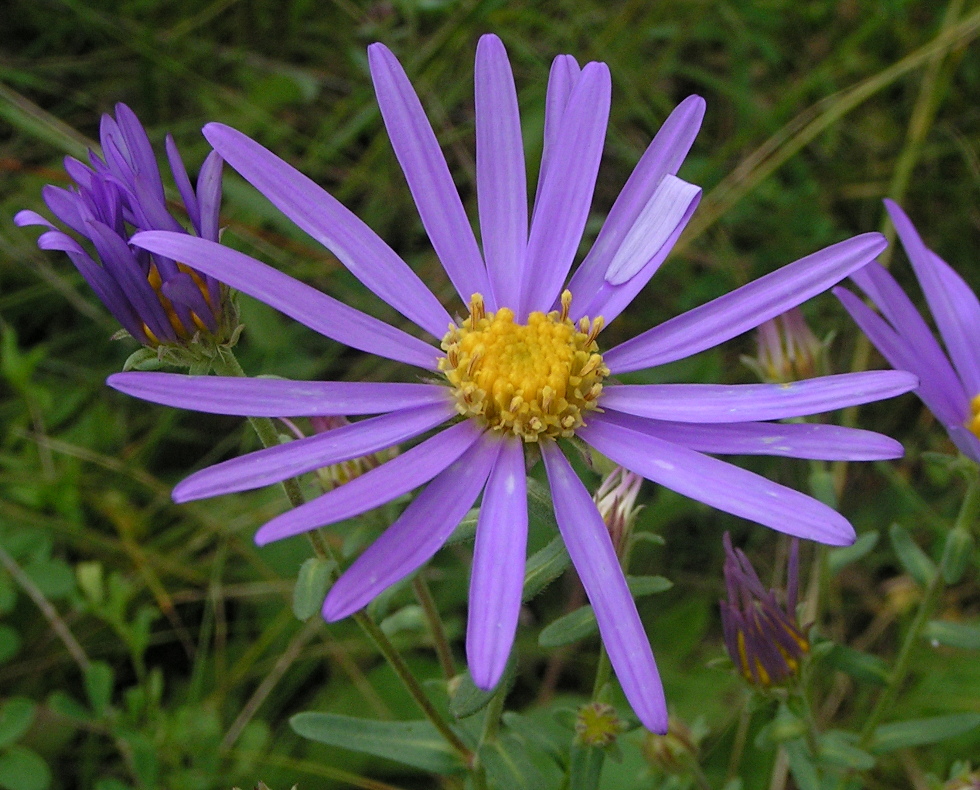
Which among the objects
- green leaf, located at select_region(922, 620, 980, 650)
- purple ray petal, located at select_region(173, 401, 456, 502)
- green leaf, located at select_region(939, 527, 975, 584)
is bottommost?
green leaf, located at select_region(922, 620, 980, 650)

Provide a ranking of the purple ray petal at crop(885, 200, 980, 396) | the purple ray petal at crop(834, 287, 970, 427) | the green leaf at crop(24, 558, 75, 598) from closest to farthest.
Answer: the purple ray petal at crop(834, 287, 970, 427), the purple ray petal at crop(885, 200, 980, 396), the green leaf at crop(24, 558, 75, 598)

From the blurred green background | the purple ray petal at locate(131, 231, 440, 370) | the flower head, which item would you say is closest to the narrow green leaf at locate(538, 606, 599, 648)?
the flower head

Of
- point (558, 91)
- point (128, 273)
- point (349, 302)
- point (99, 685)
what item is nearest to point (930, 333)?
point (558, 91)

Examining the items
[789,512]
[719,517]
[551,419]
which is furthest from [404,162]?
[719,517]

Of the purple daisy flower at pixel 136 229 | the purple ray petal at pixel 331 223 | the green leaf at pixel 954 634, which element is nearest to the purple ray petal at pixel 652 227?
the purple ray petal at pixel 331 223

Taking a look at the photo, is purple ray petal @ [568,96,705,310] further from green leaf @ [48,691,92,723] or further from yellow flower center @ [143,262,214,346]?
green leaf @ [48,691,92,723]

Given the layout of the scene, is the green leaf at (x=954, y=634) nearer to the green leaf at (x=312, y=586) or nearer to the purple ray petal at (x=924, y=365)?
the purple ray petal at (x=924, y=365)

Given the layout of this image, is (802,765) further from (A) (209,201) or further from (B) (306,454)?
(A) (209,201)
